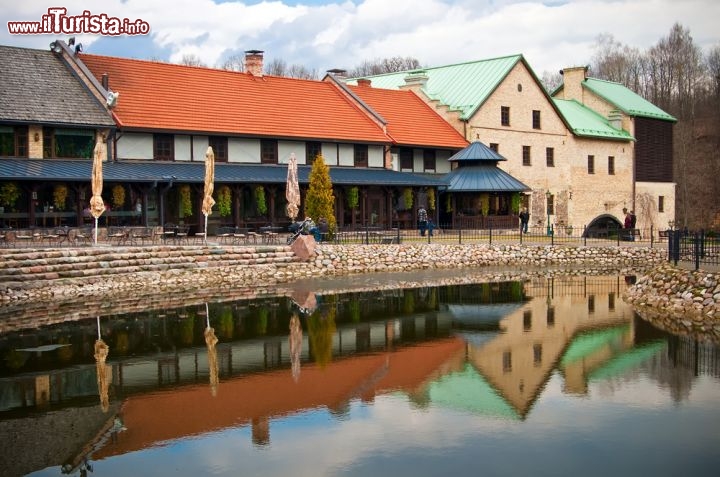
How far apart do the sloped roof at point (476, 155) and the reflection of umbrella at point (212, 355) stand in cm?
2497

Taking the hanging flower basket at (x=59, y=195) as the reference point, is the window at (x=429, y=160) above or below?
above

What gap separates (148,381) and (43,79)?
2411 centimetres

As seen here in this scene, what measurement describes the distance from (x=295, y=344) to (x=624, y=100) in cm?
4631

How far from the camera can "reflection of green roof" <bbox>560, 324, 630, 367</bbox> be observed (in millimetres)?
19578

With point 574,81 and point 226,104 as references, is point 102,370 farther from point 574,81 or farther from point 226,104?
point 574,81

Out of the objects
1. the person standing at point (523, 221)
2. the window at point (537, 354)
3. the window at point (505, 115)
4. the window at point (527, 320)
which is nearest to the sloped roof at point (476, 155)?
the person standing at point (523, 221)

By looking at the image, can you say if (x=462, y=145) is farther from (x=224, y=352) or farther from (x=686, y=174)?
(x=224, y=352)

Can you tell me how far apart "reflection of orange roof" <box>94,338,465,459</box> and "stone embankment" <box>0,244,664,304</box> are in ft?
39.1

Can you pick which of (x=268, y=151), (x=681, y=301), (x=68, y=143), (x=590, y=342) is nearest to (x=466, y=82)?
(x=268, y=151)

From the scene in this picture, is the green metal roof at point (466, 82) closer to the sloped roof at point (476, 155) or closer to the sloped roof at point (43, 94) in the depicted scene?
the sloped roof at point (476, 155)

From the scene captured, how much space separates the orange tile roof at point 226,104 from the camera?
39.7 meters

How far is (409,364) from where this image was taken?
744 inches

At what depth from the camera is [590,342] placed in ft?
69.8

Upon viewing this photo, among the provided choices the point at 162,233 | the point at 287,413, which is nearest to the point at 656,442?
the point at 287,413
